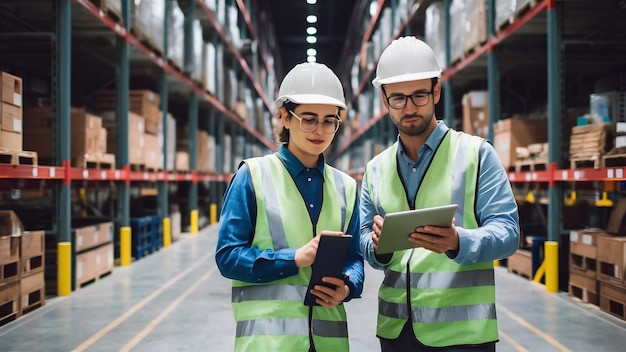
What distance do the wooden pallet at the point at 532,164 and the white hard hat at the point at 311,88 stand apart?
537 centimetres

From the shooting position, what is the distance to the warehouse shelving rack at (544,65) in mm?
6508

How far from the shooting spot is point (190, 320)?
17.6 feet

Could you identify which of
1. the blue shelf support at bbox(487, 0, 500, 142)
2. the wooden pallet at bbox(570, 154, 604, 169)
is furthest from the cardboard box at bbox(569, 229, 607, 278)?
the blue shelf support at bbox(487, 0, 500, 142)

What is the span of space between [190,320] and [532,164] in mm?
4595

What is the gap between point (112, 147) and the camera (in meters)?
8.75

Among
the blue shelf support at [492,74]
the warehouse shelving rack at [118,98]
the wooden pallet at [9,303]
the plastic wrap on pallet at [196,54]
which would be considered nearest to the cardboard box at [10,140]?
the warehouse shelving rack at [118,98]

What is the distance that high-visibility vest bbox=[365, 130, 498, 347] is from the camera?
2.00 m

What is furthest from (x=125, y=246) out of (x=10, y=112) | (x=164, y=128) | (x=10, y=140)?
(x=10, y=112)

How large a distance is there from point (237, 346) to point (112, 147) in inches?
291

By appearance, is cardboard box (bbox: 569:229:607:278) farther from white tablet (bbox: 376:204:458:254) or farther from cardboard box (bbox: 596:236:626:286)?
white tablet (bbox: 376:204:458:254)

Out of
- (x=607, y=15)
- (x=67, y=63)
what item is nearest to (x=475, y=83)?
(x=607, y=15)

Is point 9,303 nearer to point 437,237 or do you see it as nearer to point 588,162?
point 437,237

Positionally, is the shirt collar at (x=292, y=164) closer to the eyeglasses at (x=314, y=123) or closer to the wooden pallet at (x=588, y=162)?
the eyeglasses at (x=314, y=123)

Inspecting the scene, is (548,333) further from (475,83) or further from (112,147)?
(475,83)
